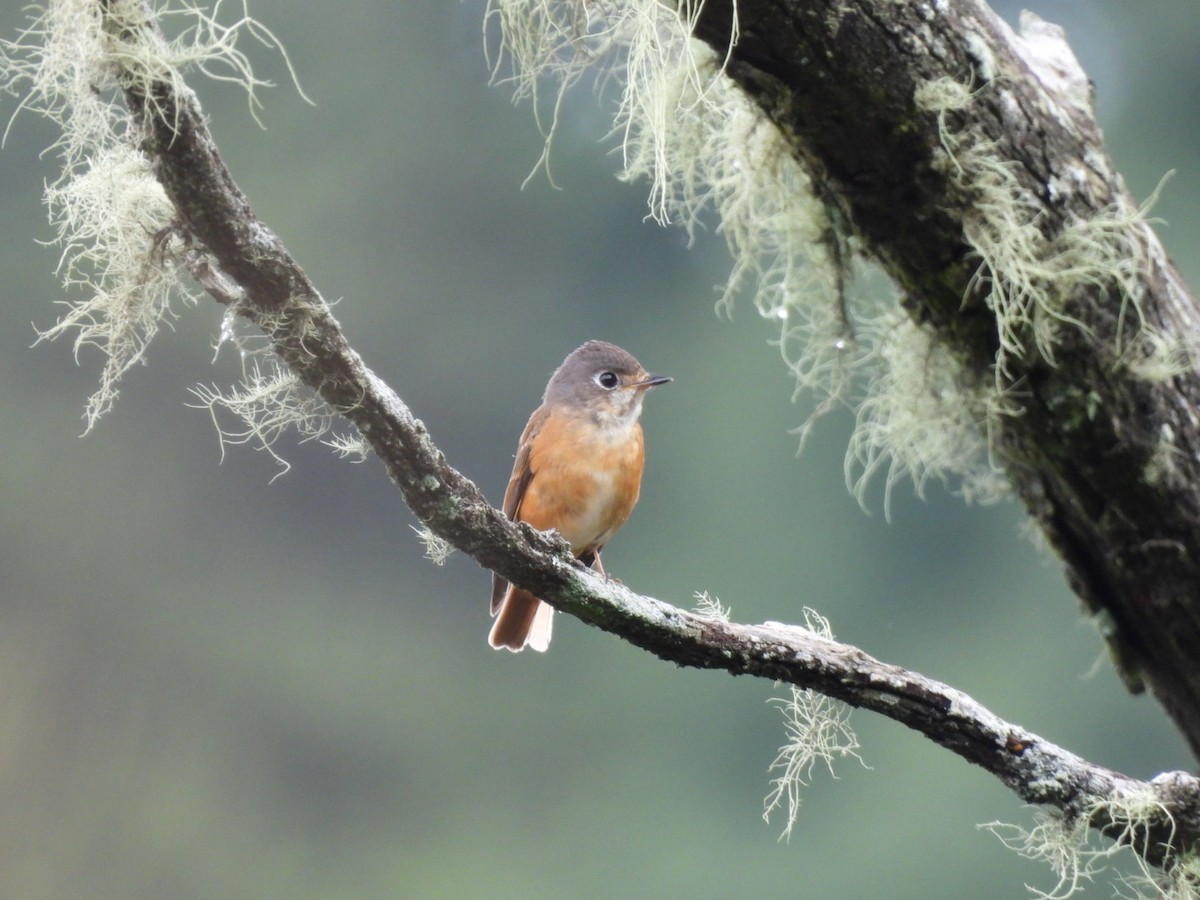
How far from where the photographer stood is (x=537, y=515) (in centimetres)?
354

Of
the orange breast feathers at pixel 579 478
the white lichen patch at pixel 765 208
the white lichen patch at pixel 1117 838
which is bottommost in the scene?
the white lichen patch at pixel 1117 838

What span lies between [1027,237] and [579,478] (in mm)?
1474

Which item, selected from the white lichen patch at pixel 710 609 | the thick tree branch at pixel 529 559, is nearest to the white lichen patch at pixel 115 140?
the thick tree branch at pixel 529 559

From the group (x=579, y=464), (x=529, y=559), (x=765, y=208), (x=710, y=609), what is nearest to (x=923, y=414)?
(x=765, y=208)

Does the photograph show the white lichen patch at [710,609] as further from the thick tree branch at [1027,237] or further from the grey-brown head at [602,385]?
the grey-brown head at [602,385]

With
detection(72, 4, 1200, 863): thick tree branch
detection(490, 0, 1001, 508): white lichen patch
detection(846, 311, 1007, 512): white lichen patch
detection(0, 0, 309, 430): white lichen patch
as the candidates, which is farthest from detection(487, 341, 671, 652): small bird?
detection(0, 0, 309, 430): white lichen patch

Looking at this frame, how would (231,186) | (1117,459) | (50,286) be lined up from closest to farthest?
(231,186)
(1117,459)
(50,286)

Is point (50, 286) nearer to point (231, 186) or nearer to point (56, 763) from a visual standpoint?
point (56, 763)

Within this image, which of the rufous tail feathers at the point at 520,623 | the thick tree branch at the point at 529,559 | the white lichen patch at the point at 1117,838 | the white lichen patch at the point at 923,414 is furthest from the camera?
the rufous tail feathers at the point at 520,623

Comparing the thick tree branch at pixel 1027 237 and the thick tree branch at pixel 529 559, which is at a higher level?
the thick tree branch at pixel 1027 237

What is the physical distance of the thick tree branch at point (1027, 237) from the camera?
2.27 metres

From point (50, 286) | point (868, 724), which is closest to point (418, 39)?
point (50, 286)

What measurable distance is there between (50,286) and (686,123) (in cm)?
838

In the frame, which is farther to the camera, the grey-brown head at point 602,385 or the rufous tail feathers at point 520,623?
the rufous tail feathers at point 520,623
